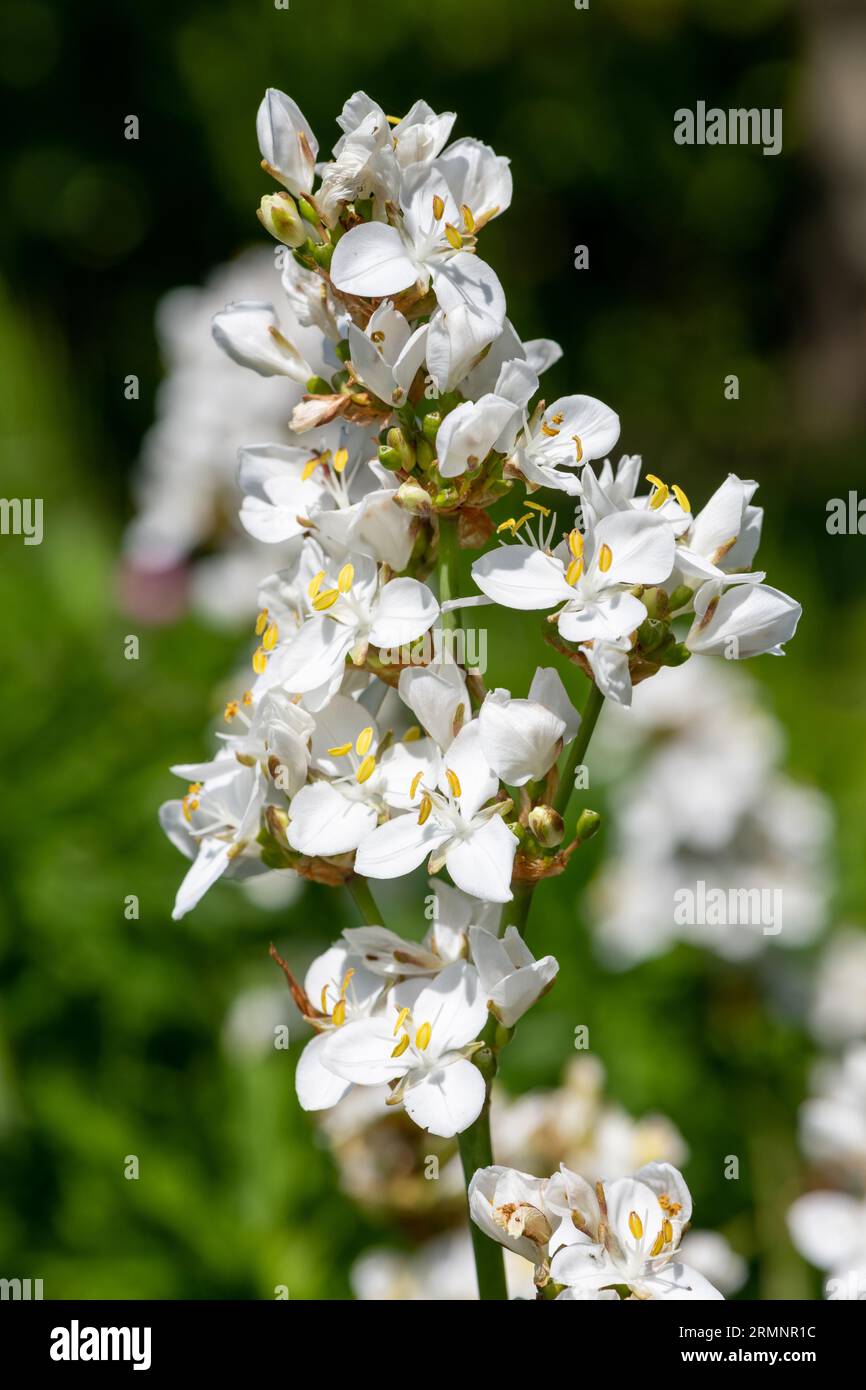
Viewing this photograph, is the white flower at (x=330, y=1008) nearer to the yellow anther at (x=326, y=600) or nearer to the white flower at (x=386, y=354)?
the yellow anther at (x=326, y=600)

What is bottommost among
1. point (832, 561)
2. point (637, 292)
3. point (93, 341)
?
point (832, 561)

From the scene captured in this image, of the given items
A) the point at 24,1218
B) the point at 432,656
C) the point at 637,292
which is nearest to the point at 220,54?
the point at 637,292

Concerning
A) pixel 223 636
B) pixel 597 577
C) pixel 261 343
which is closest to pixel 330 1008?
pixel 597 577

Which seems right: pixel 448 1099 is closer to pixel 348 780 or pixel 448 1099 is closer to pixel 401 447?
pixel 348 780

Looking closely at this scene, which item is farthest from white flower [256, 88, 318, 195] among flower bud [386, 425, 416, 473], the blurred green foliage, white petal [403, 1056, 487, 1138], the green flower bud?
the blurred green foliage

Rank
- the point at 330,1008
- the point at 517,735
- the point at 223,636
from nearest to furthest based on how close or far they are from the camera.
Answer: the point at 517,735 → the point at 330,1008 → the point at 223,636
